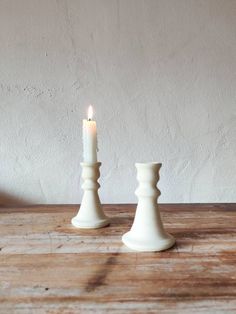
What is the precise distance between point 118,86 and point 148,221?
74 cm

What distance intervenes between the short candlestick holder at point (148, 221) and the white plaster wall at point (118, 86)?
646mm

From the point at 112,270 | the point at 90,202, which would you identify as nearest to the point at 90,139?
the point at 90,202

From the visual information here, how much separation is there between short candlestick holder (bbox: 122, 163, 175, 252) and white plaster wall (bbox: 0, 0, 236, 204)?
65cm

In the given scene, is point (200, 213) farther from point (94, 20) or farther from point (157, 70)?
point (94, 20)

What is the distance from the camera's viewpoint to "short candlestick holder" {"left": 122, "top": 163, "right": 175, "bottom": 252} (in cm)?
51

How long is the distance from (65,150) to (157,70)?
1.60 ft

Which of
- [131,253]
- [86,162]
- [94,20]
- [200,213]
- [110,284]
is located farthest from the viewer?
[94,20]

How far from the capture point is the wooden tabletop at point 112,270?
346mm

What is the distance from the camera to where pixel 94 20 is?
1.13 m

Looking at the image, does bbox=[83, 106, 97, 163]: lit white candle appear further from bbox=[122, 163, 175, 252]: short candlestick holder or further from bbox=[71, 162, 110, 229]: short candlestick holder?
bbox=[122, 163, 175, 252]: short candlestick holder

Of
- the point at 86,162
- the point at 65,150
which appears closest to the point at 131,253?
the point at 86,162

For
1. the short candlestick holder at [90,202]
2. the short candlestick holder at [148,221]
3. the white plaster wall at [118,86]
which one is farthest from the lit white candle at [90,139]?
the white plaster wall at [118,86]

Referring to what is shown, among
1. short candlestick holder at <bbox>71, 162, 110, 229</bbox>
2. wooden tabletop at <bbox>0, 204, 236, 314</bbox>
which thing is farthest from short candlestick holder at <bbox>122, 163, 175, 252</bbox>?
short candlestick holder at <bbox>71, 162, 110, 229</bbox>

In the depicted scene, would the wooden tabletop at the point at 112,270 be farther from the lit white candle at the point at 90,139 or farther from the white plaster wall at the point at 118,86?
the white plaster wall at the point at 118,86
